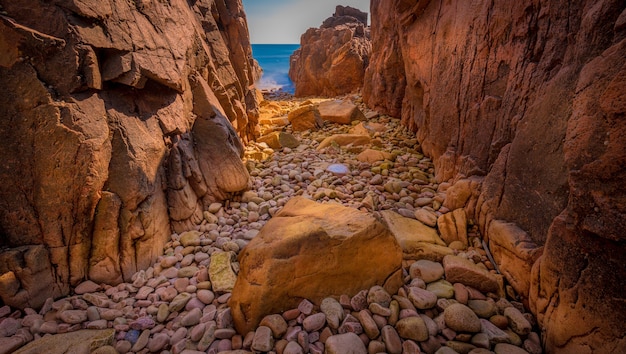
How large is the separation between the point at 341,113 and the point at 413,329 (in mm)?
6076

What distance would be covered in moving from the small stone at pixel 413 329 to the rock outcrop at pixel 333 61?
11312 millimetres

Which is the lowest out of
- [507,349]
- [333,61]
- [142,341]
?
[142,341]

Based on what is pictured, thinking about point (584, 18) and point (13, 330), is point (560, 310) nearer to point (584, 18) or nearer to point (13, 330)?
point (584, 18)

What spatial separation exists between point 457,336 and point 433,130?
9.89ft

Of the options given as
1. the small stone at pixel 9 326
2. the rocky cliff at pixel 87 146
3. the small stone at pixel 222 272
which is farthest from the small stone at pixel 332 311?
the small stone at pixel 9 326

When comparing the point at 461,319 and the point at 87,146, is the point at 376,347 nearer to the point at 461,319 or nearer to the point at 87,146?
the point at 461,319

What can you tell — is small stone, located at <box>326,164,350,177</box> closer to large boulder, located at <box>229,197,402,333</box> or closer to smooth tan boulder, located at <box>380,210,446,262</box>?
smooth tan boulder, located at <box>380,210,446,262</box>

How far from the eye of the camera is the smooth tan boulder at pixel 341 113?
705 cm

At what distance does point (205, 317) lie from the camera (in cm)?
204

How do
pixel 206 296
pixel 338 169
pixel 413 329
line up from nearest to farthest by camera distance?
pixel 413 329
pixel 206 296
pixel 338 169

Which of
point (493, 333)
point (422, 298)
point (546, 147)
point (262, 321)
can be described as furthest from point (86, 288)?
point (546, 147)

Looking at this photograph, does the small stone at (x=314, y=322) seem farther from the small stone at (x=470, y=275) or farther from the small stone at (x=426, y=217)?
the small stone at (x=426, y=217)

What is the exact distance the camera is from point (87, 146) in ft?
7.13

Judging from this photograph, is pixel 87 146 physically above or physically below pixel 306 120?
above
